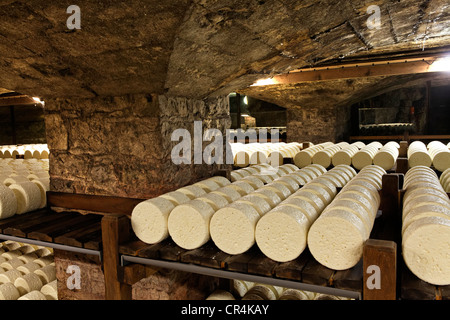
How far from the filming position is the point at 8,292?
3.16m

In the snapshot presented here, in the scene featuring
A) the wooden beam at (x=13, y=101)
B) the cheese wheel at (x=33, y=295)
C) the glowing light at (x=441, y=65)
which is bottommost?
the cheese wheel at (x=33, y=295)

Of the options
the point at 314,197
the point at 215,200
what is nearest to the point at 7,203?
the point at 215,200

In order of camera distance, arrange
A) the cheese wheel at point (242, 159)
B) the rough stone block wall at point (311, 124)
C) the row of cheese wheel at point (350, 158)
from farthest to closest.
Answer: the rough stone block wall at point (311, 124)
the cheese wheel at point (242, 159)
the row of cheese wheel at point (350, 158)

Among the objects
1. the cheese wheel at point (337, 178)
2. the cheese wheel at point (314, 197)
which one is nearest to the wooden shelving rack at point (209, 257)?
the cheese wheel at point (314, 197)

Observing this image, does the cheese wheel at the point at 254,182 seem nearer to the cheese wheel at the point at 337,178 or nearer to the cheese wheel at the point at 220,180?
the cheese wheel at the point at 220,180

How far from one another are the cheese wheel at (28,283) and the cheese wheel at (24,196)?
0.81m

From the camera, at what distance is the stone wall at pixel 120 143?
2.70 m

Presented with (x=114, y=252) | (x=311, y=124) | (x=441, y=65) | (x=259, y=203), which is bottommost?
(x=114, y=252)

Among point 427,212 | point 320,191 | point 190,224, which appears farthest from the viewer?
point 320,191

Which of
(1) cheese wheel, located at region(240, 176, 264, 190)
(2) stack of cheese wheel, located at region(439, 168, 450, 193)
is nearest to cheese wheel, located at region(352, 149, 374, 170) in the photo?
(2) stack of cheese wheel, located at region(439, 168, 450, 193)

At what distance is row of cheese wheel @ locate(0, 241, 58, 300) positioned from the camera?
318 cm

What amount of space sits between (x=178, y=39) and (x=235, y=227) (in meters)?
1.17

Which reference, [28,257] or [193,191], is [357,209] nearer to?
[193,191]

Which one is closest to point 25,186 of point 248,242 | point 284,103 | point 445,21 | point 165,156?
point 165,156
